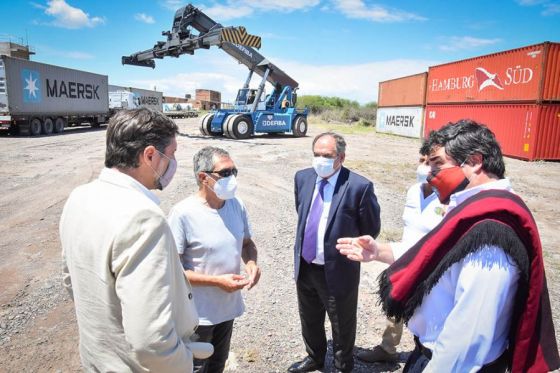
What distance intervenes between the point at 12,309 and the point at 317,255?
311cm

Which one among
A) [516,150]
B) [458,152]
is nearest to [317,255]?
[458,152]

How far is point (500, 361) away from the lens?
4.73ft

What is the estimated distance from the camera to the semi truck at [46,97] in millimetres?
17500

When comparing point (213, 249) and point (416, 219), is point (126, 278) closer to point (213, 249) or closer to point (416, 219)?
point (213, 249)

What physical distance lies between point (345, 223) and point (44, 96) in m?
21.7

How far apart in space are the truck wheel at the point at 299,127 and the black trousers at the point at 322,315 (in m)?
17.5

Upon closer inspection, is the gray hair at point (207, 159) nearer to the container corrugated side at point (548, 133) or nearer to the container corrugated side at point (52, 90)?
A: the container corrugated side at point (548, 133)

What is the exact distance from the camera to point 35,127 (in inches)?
761

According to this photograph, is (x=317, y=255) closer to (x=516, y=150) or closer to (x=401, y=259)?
(x=401, y=259)

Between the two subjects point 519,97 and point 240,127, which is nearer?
point 519,97

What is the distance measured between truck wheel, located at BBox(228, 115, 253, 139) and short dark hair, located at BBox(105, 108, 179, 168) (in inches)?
643

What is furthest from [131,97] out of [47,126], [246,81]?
[246,81]

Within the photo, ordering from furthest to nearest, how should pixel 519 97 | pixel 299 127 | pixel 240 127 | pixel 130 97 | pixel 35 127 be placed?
pixel 130 97 → pixel 299 127 → pixel 35 127 → pixel 240 127 → pixel 519 97

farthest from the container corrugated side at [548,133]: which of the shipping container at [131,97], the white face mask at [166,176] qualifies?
the shipping container at [131,97]
